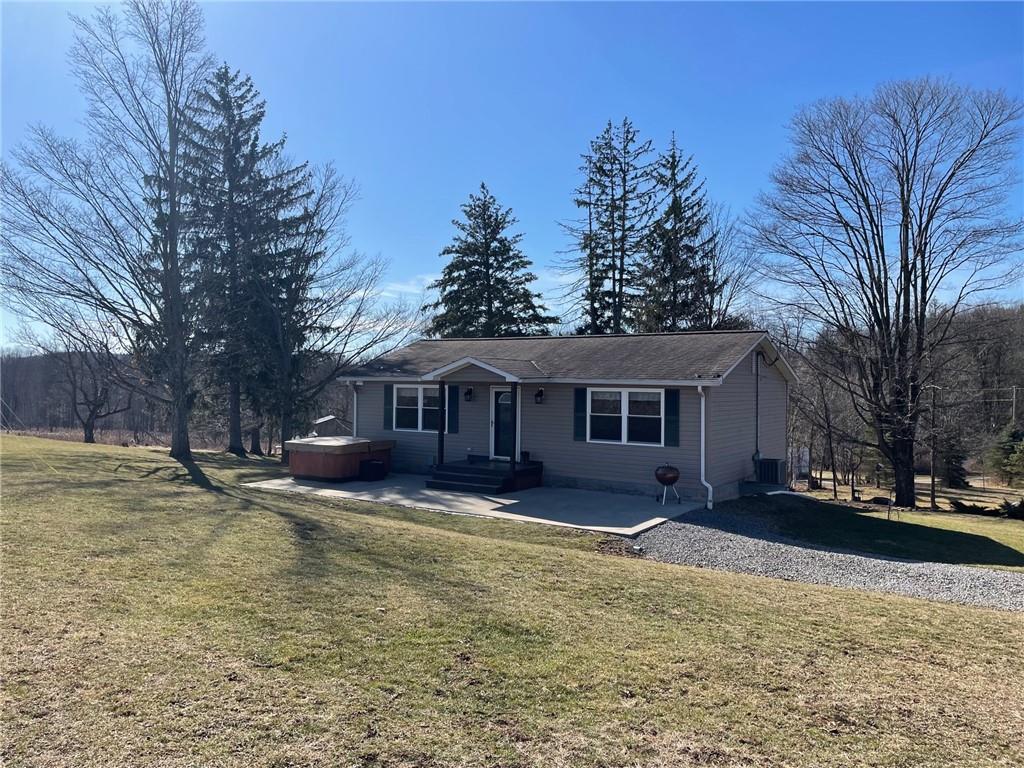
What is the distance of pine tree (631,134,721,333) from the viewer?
30359 millimetres

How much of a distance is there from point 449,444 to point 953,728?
13.2 m

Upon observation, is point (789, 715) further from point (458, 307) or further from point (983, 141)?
point (458, 307)

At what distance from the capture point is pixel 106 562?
581cm

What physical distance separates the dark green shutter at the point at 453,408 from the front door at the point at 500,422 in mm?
1016

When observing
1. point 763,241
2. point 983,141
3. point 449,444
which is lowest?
point 449,444

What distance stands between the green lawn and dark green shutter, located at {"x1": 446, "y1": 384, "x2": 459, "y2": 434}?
28.9 ft

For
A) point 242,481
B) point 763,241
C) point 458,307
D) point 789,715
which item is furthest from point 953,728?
point 458,307

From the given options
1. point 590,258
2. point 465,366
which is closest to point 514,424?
point 465,366

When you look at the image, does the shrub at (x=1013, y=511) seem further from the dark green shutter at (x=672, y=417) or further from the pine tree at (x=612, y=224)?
the pine tree at (x=612, y=224)

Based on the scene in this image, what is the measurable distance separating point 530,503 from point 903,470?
1494 cm

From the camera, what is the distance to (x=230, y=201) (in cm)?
2247

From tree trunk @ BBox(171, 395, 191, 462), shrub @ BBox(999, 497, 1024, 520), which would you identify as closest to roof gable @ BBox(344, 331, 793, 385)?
tree trunk @ BBox(171, 395, 191, 462)

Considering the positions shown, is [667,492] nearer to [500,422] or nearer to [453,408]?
[500,422]

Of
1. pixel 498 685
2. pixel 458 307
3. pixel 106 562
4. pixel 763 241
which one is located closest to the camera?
pixel 498 685
